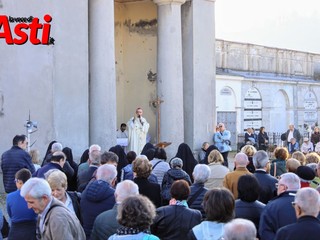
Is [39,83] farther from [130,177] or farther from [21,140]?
[130,177]

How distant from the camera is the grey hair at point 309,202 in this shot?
5.64 meters

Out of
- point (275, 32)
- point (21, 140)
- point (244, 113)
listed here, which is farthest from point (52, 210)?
point (275, 32)

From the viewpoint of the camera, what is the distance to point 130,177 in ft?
35.7

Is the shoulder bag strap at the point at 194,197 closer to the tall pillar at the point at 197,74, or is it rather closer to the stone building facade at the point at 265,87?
the tall pillar at the point at 197,74

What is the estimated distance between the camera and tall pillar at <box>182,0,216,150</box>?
20844 millimetres

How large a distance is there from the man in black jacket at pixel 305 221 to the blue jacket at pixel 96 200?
2.62m

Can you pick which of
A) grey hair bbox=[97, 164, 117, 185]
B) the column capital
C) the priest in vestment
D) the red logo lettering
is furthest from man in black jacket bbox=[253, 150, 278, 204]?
the column capital

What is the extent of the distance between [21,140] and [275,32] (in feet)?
335

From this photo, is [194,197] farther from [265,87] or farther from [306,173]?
[265,87]

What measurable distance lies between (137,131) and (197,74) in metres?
3.00

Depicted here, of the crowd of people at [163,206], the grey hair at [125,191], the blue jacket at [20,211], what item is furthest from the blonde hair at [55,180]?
the grey hair at [125,191]

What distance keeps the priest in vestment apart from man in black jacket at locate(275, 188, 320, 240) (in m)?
13.8

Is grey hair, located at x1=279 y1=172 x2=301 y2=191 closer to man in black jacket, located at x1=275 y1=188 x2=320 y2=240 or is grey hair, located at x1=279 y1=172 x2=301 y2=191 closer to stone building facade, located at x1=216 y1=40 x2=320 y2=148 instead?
man in black jacket, located at x1=275 y1=188 x2=320 y2=240

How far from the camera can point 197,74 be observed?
2097 cm
